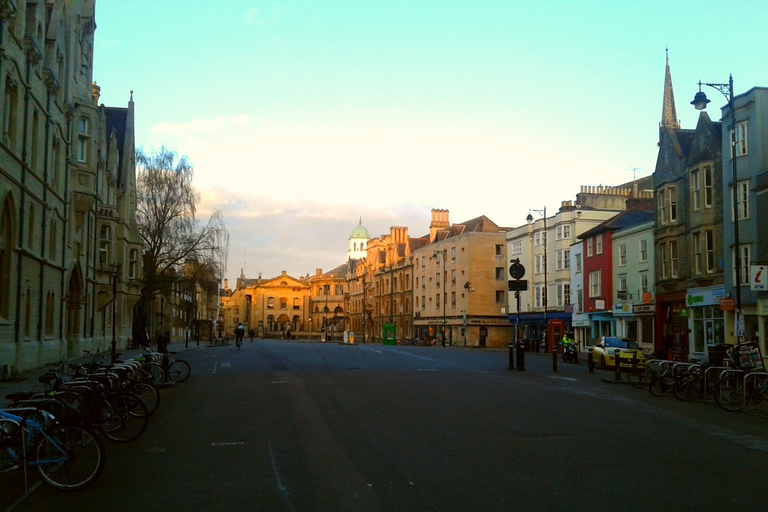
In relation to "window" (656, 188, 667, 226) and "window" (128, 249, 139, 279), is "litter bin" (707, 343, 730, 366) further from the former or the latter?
"window" (128, 249, 139, 279)

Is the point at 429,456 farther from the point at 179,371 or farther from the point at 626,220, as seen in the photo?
the point at 626,220

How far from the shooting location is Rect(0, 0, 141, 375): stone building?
73.4 feet

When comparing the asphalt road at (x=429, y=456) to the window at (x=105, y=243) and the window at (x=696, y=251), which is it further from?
the window at (x=105, y=243)

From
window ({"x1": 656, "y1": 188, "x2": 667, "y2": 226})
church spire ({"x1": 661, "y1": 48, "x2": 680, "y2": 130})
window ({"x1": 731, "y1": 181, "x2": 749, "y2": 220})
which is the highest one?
church spire ({"x1": 661, "y1": 48, "x2": 680, "y2": 130})

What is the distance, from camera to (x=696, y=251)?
38375 millimetres

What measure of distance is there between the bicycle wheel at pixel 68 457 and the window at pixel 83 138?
97.0ft

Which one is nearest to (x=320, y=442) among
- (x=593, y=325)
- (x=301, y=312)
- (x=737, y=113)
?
(x=737, y=113)

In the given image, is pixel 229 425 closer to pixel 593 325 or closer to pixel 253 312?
pixel 593 325

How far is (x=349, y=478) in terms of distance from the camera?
8.45 m

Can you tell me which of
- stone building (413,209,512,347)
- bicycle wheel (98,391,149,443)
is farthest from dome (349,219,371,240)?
bicycle wheel (98,391,149,443)

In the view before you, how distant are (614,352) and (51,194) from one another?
24804 mm

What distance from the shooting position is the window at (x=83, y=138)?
34.9 metres

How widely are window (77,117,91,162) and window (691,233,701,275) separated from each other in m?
30.5

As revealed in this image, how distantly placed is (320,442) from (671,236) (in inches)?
1375
